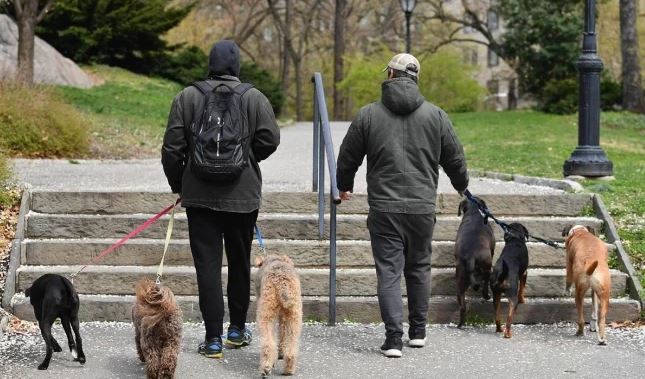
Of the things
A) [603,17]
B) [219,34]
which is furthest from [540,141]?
[219,34]

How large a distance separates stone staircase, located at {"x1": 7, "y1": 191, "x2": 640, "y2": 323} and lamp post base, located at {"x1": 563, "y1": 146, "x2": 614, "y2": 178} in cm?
293

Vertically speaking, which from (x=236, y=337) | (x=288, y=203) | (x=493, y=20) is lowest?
(x=236, y=337)

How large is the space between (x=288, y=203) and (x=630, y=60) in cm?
2100

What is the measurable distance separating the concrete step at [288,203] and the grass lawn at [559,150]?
23.5 inches

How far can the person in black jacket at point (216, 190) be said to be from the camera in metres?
6.71

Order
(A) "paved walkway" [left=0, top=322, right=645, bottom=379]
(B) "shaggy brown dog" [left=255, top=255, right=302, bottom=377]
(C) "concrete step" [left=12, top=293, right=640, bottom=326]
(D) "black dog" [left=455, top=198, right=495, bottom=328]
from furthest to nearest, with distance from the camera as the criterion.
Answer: (C) "concrete step" [left=12, top=293, right=640, bottom=326] → (D) "black dog" [left=455, top=198, right=495, bottom=328] → (A) "paved walkway" [left=0, top=322, right=645, bottom=379] → (B) "shaggy brown dog" [left=255, top=255, right=302, bottom=377]

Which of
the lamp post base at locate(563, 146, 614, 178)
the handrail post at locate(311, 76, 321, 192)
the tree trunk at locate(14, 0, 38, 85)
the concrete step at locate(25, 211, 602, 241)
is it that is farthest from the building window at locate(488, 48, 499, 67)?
the concrete step at locate(25, 211, 602, 241)

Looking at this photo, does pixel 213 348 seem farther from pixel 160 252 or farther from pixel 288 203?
pixel 288 203

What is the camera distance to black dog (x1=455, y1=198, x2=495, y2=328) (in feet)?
25.7

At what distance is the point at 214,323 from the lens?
691 cm

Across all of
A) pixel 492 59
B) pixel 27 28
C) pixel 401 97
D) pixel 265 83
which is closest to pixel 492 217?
pixel 401 97

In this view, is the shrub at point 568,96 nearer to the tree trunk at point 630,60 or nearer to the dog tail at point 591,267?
the tree trunk at point 630,60

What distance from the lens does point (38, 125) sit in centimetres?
1602

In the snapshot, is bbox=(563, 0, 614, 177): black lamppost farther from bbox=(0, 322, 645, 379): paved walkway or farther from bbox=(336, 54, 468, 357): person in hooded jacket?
bbox=(336, 54, 468, 357): person in hooded jacket
